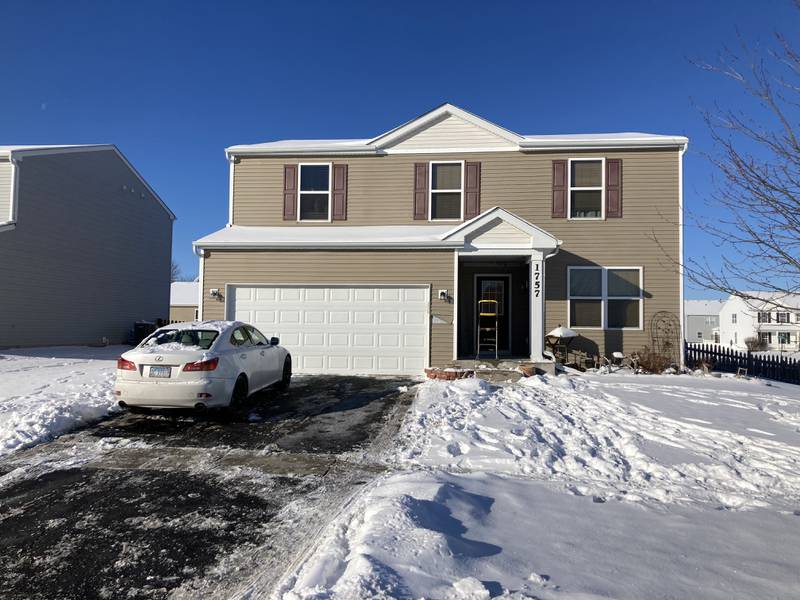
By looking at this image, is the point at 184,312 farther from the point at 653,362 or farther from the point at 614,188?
the point at 653,362

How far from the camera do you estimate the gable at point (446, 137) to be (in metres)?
12.6

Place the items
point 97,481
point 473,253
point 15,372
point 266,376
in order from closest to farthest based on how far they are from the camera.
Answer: point 97,481, point 266,376, point 15,372, point 473,253

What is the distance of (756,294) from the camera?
530 cm

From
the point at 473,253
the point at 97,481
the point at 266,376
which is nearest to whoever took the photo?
the point at 97,481

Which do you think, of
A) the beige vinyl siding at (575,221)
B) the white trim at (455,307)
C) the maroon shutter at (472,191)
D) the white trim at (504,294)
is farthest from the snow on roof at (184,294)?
the white trim at (455,307)

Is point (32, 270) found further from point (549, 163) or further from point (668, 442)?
point (668, 442)

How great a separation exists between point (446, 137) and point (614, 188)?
4.66 metres

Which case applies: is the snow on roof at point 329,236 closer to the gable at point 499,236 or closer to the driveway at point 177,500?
the gable at point 499,236

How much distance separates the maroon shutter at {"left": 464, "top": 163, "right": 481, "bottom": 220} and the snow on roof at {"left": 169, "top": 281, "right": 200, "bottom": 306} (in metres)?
27.7

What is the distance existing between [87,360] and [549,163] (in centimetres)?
1351

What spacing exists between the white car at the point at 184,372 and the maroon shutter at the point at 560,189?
9015 millimetres

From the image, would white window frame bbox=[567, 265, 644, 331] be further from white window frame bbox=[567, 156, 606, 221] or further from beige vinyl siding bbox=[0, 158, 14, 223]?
beige vinyl siding bbox=[0, 158, 14, 223]

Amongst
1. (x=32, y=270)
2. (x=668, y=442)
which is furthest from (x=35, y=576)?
(x=32, y=270)

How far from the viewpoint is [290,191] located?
12977mm
